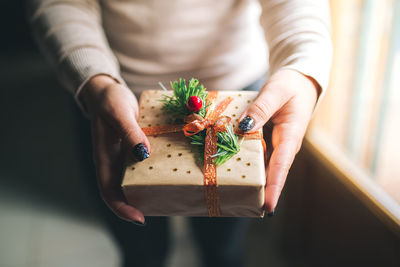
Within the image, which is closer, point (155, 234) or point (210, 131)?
point (210, 131)

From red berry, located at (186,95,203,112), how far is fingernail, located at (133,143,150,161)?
0.29 feet

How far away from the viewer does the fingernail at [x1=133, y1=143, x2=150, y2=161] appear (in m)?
0.46

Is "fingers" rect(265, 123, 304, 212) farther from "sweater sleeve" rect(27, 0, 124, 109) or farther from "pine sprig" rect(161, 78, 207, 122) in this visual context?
"sweater sleeve" rect(27, 0, 124, 109)

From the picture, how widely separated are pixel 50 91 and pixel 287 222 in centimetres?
173

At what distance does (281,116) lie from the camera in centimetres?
50

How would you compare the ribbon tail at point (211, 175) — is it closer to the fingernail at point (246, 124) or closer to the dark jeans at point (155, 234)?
the fingernail at point (246, 124)

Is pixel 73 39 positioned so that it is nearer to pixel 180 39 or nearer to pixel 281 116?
pixel 180 39

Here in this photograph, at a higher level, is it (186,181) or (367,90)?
(186,181)

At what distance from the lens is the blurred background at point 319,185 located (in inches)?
31.0

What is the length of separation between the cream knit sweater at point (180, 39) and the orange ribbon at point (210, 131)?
0.40 ft

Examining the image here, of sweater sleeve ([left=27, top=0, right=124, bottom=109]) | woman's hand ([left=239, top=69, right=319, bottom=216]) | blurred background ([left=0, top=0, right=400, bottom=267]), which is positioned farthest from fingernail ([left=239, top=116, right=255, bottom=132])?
blurred background ([left=0, top=0, right=400, bottom=267])

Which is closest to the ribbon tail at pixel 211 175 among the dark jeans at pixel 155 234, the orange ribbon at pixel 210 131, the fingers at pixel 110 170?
the orange ribbon at pixel 210 131

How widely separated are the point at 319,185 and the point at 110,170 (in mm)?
708

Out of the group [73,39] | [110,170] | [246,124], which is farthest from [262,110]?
[73,39]
